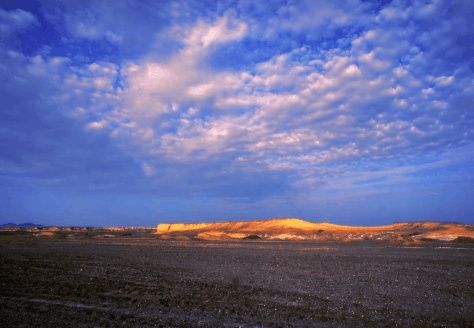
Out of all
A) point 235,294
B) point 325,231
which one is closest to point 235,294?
point 235,294

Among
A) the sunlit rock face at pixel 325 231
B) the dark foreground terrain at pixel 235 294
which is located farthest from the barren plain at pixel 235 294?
the sunlit rock face at pixel 325 231

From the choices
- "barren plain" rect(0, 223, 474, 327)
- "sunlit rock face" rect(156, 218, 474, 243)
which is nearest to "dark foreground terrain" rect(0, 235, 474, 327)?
"barren plain" rect(0, 223, 474, 327)

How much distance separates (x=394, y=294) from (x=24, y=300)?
11429 mm

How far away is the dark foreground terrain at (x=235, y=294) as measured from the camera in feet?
30.2

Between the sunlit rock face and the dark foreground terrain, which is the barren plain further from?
the sunlit rock face

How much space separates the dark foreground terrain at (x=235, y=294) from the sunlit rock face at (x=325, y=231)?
25782 millimetres

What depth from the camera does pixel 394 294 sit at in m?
12.8

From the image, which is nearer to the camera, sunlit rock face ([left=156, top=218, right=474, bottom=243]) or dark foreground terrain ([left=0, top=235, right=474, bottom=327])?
dark foreground terrain ([left=0, top=235, right=474, bottom=327])

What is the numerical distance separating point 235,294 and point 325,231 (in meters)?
49.2

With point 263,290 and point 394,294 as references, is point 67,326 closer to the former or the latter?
point 263,290

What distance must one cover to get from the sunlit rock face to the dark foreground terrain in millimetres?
25782

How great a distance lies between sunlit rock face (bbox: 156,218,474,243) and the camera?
4569cm

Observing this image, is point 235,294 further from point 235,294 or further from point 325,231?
point 325,231

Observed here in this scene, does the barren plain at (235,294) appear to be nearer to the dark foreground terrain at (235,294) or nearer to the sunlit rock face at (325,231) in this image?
the dark foreground terrain at (235,294)
